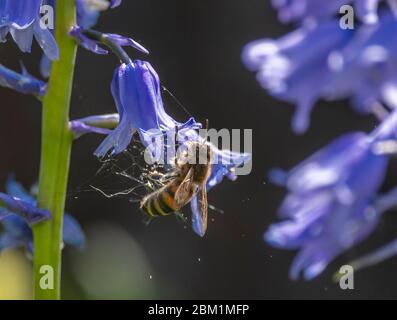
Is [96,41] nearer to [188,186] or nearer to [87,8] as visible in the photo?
[87,8]

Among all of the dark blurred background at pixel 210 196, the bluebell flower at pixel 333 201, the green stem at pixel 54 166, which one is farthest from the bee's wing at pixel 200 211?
the dark blurred background at pixel 210 196

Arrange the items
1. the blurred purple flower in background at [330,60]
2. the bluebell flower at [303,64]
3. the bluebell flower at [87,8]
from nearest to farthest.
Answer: the bluebell flower at [87,8], the blurred purple flower in background at [330,60], the bluebell flower at [303,64]

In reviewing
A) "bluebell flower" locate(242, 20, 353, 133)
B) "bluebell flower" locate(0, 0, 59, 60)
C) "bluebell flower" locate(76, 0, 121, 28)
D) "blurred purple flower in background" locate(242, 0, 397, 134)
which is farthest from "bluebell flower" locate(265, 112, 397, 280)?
"bluebell flower" locate(0, 0, 59, 60)

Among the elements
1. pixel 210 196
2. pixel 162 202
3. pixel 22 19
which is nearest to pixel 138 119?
pixel 162 202

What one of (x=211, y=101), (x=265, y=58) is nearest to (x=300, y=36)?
(x=265, y=58)

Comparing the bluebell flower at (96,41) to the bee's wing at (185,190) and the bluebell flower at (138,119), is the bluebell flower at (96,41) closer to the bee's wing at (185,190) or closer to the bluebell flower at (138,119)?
the bluebell flower at (138,119)

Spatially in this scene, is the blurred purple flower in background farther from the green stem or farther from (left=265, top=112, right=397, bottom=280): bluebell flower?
the green stem
